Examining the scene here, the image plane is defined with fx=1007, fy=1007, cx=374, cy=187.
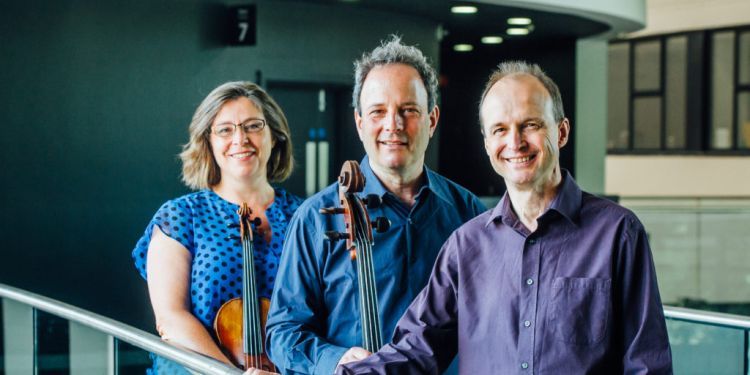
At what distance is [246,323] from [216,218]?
1.27 ft

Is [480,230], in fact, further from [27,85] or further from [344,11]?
[344,11]

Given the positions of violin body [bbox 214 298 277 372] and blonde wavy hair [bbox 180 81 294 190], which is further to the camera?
blonde wavy hair [bbox 180 81 294 190]

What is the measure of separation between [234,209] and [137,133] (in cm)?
368

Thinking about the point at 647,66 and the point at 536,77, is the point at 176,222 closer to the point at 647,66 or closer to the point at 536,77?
the point at 536,77

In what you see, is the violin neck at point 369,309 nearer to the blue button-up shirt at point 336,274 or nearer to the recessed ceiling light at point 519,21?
the blue button-up shirt at point 336,274

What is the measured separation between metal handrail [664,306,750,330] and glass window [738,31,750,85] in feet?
38.1

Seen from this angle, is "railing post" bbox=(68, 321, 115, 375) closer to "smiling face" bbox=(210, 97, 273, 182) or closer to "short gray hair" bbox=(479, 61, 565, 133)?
"smiling face" bbox=(210, 97, 273, 182)

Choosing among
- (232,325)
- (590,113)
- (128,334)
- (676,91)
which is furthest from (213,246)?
(676,91)

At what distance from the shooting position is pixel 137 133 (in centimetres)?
645

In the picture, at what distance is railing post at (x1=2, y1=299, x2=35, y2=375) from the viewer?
12.1ft

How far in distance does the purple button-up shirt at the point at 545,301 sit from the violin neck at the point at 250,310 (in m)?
0.82

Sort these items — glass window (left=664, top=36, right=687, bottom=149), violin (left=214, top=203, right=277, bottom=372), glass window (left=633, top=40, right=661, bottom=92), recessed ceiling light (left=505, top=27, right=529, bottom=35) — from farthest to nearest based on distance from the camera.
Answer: glass window (left=633, top=40, right=661, bottom=92)
glass window (left=664, top=36, right=687, bottom=149)
recessed ceiling light (left=505, top=27, right=529, bottom=35)
violin (left=214, top=203, right=277, bottom=372)

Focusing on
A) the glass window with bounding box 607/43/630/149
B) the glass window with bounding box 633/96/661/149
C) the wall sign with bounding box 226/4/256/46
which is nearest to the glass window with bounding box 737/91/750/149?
the glass window with bounding box 633/96/661/149

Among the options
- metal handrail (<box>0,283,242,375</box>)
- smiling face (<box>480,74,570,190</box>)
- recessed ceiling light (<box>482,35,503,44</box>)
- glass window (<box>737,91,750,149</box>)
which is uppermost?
recessed ceiling light (<box>482,35,503,44</box>)
